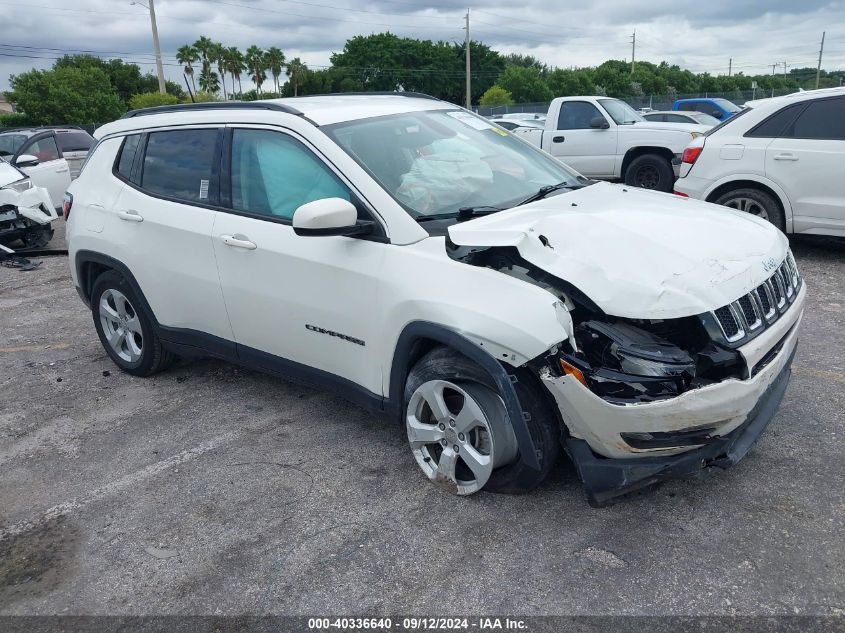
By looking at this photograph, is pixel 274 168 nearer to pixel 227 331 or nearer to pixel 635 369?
pixel 227 331

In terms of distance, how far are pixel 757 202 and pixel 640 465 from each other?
18.0 ft

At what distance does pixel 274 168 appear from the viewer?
393 cm

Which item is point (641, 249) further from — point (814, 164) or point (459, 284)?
point (814, 164)

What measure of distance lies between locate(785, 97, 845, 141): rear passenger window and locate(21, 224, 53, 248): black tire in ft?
30.5

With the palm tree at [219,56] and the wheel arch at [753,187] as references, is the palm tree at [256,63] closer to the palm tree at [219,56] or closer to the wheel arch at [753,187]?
the palm tree at [219,56]

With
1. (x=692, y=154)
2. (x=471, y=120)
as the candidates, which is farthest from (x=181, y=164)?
(x=692, y=154)

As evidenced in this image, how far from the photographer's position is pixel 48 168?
11.5 meters

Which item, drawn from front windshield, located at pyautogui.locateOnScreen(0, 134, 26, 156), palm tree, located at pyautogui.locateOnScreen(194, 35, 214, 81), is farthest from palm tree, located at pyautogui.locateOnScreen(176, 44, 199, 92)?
front windshield, located at pyautogui.locateOnScreen(0, 134, 26, 156)

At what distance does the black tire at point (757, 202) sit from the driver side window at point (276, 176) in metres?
5.22

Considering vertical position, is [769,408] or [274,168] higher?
[274,168]

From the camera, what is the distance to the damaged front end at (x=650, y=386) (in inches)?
107

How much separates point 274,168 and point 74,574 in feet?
7.15

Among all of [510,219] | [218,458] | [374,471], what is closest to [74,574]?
[218,458]

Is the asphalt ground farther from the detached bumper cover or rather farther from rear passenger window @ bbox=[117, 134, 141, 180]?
rear passenger window @ bbox=[117, 134, 141, 180]
